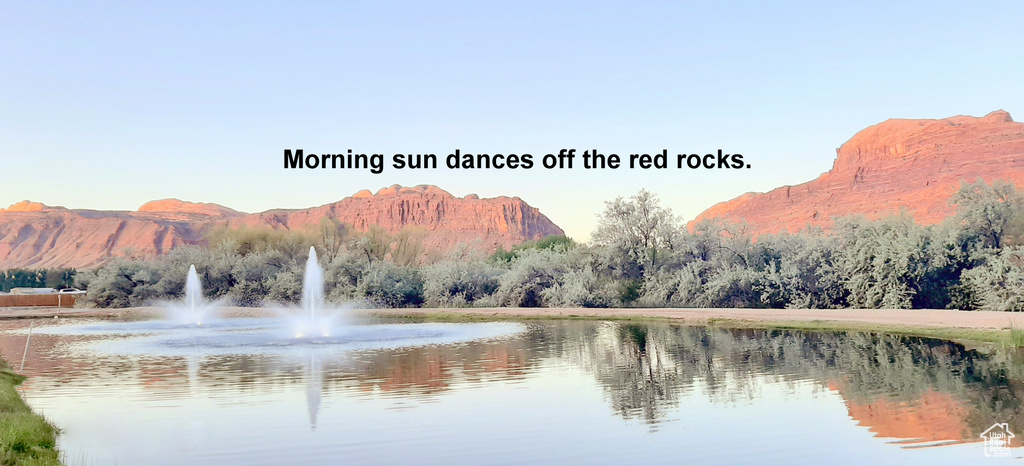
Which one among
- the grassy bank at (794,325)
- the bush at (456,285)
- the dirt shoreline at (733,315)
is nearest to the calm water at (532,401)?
the grassy bank at (794,325)

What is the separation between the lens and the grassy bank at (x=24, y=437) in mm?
7660

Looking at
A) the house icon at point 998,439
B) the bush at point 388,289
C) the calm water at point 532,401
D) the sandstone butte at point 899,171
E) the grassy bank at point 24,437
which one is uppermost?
the sandstone butte at point 899,171

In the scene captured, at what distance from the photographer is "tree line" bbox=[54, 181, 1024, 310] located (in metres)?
28.1

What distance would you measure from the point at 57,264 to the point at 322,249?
263 feet

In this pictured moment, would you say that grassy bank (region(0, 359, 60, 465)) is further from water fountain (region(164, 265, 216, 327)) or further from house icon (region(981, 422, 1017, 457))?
water fountain (region(164, 265, 216, 327))

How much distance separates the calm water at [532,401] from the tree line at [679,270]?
29.4 feet

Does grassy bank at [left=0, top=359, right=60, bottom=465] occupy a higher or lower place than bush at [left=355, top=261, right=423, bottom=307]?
lower

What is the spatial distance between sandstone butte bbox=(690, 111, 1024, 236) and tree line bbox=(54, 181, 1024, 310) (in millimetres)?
58002

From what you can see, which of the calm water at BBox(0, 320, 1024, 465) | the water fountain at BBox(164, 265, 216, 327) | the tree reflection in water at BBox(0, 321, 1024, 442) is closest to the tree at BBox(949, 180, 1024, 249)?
the tree reflection in water at BBox(0, 321, 1024, 442)

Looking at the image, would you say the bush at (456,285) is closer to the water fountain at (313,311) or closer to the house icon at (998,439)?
the water fountain at (313,311)

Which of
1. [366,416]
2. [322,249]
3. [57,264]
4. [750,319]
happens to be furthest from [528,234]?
[366,416]

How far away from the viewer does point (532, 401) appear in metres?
12.4

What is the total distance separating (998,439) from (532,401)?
5.86 metres

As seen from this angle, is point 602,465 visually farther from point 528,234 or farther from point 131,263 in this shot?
point 528,234
